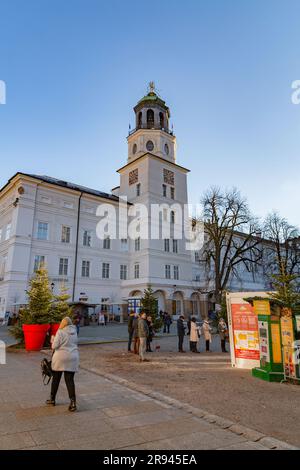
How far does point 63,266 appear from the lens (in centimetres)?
4028

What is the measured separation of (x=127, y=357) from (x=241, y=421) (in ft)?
27.0

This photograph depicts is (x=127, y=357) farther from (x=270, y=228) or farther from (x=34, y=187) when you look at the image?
(x=34, y=187)

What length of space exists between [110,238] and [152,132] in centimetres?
1859

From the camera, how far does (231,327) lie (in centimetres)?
1117

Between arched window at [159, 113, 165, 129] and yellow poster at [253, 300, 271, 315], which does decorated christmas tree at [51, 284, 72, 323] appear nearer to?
yellow poster at [253, 300, 271, 315]

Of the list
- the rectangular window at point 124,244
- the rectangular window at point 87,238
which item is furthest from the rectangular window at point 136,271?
the rectangular window at point 87,238

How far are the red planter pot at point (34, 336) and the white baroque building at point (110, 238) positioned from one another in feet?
69.5

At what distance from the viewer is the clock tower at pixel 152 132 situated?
5038 cm

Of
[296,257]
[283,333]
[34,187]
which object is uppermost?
[34,187]

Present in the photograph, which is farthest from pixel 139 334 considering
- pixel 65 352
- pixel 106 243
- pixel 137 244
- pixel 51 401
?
pixel 137 244

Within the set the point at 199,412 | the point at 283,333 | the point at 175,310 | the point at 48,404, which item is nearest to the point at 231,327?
the point at 283,333

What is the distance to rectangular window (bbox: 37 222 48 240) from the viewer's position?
3914 cm

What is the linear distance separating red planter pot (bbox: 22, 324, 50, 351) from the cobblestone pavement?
7120mm

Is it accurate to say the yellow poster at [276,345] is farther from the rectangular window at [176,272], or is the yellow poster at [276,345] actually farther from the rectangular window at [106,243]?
the rectangular window at [106,243]
